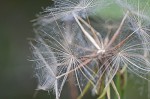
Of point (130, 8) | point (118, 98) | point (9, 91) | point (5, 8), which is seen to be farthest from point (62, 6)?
point (5, 8)

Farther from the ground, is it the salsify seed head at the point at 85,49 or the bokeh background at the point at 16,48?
the bokeh background at the point at 16,48

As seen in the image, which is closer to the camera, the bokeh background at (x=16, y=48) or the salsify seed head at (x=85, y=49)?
the salsify seed head at (x=85, y=49)

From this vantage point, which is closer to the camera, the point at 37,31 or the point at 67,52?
the point at 67,52

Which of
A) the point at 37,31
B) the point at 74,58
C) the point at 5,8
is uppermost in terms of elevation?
the point at 5,8

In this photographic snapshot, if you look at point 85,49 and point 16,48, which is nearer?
point 85,49

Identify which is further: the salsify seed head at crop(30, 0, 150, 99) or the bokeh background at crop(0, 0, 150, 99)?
the bokeh background at crop(0, 0, 150, 99)

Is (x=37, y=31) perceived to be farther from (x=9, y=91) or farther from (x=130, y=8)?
(x=9, y=91)

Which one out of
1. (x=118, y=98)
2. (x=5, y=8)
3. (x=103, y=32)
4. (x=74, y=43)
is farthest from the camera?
(x=5, y=8)

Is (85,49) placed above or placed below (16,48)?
below
